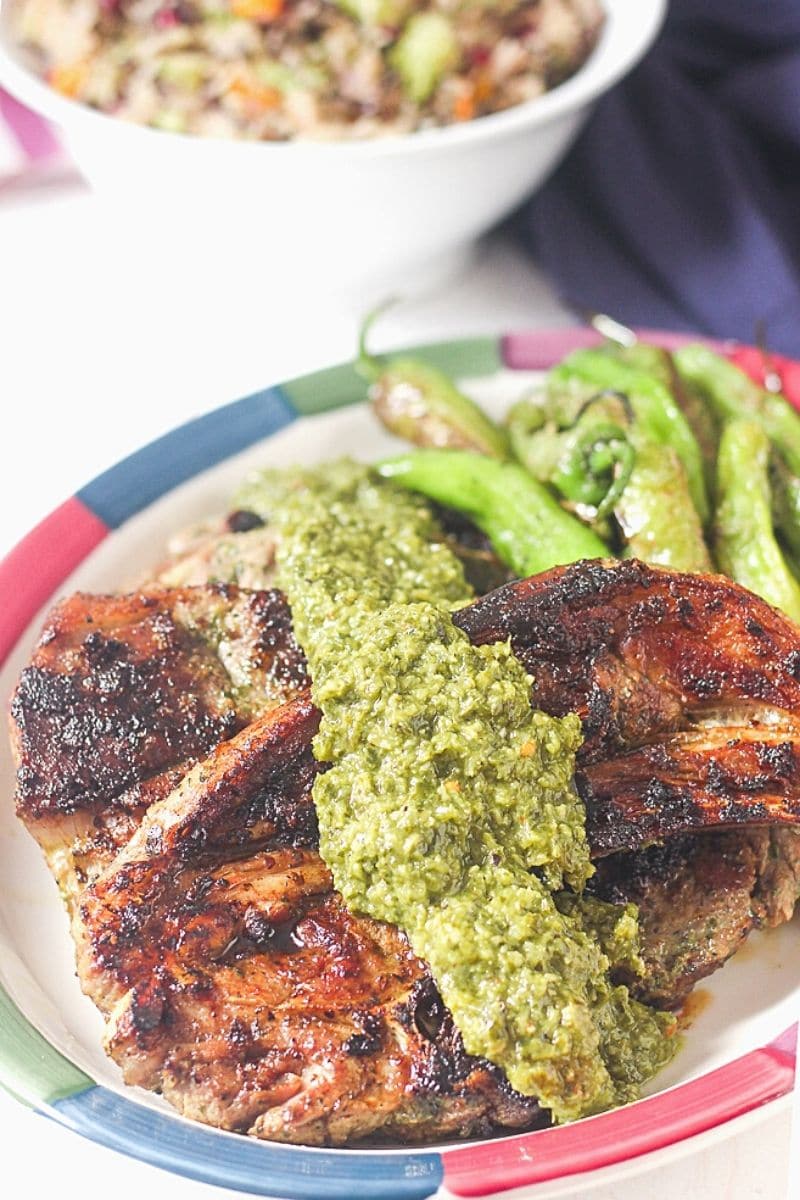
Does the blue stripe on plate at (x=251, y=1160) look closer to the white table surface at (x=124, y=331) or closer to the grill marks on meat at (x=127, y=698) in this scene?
the grill marks on meat at (x=127, y=698)

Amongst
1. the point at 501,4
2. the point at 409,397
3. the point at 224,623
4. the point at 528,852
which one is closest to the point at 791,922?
the point at 528,852

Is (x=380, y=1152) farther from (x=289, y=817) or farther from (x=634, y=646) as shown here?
(x=634, y=646)

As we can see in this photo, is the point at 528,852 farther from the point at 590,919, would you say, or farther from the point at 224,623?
the point at 224,623

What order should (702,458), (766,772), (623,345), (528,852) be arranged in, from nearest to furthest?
1. (528,852)
2. (766,772)
3. (702,458)
4. (623,345)

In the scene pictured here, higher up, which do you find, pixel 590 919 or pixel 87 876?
pixel 87 876

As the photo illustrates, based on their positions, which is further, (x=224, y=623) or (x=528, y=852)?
(x=224, y=623)

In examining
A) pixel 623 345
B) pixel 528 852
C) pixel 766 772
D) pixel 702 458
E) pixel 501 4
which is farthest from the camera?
pixel 501 4

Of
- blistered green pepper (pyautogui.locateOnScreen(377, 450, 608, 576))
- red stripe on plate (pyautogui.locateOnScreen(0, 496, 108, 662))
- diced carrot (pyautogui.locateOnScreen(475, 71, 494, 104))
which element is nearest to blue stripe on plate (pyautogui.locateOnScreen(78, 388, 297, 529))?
red stripe on plate (pyautogui.locateOnScreen(0, 496, 108, 662))

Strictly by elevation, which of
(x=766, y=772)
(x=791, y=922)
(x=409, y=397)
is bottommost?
(x=791, y=922)

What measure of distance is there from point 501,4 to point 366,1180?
4944mm

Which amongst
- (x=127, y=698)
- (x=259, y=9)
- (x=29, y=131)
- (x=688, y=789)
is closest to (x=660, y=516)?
(x=688, y=789)

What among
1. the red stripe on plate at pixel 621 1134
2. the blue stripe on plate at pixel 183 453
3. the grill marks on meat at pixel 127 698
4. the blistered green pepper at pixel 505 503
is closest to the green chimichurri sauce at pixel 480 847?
the red stripe on plate at pixel 621 1134

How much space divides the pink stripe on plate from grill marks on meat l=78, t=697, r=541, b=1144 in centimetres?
466

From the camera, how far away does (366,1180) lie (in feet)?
8.09
